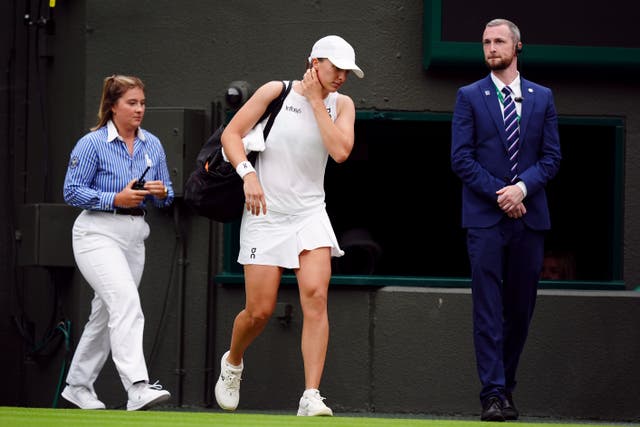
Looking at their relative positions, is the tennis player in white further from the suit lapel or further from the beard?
the suit lapel

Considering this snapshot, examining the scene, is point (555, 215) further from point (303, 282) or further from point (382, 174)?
point (303, 282)

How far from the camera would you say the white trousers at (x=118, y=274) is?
7.83 meters

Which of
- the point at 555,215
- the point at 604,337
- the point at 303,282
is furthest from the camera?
the point at 555,215

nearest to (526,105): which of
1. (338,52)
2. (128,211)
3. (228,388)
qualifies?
(338,52)

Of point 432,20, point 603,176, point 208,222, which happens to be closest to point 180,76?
Result: point 208,222

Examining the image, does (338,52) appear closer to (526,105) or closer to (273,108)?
(273,108)

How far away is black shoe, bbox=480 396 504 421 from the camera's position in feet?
23.3

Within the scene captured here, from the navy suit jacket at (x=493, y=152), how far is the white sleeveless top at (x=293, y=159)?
0.79 m

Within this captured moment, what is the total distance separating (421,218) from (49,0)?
3.39 metres

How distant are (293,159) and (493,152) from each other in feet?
3.62

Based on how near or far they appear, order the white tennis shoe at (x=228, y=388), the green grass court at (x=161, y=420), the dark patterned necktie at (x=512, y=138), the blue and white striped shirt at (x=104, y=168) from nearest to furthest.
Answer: the green grass court at (x=161, y=420), the dark patterned necktie at (x=512, y=138), the white tennis shoe at (x=228, y=388), the blue and white striped shirt at (x=104, y=168)

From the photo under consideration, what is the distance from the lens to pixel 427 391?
28.9 feet

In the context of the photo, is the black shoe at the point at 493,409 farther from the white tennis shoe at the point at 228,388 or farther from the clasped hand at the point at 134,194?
the clasped hand at the point at 134,194

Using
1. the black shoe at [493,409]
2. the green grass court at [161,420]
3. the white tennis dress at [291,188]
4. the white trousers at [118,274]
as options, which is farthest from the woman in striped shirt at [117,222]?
the black shoe at [493,409]
